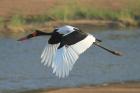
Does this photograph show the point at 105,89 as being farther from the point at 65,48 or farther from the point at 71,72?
the point at 65,48

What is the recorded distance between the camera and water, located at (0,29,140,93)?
1540cm

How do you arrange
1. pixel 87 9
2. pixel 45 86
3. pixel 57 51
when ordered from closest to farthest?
Answer: pixel 57 51, pixel 45 86, pixel 87 9

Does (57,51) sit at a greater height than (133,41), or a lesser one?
greater

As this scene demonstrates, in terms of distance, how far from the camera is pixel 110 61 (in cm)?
1736

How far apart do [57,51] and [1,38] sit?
946 centimetres

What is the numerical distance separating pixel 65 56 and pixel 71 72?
249 inches

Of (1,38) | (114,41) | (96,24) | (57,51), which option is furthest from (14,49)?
(57,51)

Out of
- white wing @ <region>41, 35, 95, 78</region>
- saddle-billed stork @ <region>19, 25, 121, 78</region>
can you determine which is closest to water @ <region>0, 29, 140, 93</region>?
saddle-billed stork @ <region>19, 25, 121, 78</region>

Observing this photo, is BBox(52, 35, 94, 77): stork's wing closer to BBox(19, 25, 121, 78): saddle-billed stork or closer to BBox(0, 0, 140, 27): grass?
BBox(19, 25, 121, 78): saddle-billed stork

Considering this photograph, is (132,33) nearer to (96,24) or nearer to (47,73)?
(96,24)

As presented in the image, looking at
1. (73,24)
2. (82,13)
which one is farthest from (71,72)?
(82,13)

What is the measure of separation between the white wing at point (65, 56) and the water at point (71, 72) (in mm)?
4173

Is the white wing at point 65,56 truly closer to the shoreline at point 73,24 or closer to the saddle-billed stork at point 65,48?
the saddle-billed stork at point 65,48

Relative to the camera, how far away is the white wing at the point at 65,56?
9.64 m
